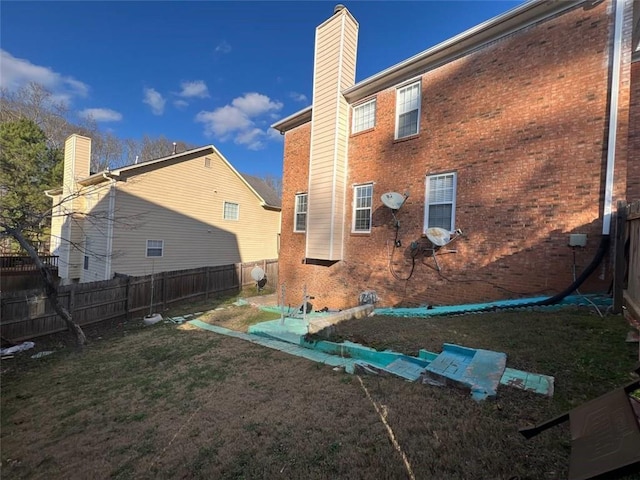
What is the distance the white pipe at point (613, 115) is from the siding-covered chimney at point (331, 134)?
6.53 m

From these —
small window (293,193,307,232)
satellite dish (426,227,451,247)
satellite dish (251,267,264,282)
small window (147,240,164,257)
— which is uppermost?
small window (293,193,307,232)

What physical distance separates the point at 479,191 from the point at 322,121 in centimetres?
588

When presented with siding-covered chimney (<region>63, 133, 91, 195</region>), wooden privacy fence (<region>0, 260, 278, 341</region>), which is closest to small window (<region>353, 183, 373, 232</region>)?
wooden privacy fence (<region>0, 260, 278, 341</region>)

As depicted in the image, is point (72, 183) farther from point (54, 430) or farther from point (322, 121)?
point (54, 430)

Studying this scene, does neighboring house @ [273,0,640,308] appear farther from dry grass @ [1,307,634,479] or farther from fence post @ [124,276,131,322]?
fence post @ [124,276,131,322]

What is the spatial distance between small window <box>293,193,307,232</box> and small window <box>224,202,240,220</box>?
7948mm

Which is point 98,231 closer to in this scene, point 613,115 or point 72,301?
point 72,301

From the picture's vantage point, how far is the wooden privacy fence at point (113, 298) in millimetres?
7543

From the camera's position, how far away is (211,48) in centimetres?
1327

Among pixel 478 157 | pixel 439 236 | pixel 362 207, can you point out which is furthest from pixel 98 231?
pixel 478 157

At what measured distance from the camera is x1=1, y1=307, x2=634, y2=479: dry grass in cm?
236

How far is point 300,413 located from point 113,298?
29.8 ft

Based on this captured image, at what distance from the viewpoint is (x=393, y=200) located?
866 cm

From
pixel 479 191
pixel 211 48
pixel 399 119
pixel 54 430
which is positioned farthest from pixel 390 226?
pixel 211 48
